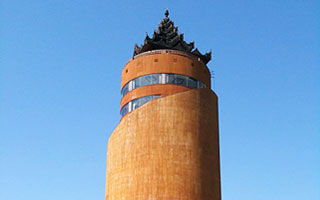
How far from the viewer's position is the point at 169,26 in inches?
1826

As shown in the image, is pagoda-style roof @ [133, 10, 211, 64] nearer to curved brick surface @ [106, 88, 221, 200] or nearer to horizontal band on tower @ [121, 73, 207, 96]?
horizontal band on tower @ [121, 73, 207, 96]

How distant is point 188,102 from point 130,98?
6414 mm

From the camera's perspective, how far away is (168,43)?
139 feet

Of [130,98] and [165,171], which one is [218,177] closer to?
[165,171]

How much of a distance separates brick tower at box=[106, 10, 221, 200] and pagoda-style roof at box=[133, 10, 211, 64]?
5.8 inches

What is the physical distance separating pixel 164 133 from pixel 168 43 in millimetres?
11817

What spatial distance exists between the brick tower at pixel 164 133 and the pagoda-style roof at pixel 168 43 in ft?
0.48

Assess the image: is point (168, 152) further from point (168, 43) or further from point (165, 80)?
point (168, 43)

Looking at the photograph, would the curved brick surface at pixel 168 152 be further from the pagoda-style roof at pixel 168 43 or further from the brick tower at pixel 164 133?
the pagoda-style roof at pixel 168 43

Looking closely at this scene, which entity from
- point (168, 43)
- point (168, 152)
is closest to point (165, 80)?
point (168, 43)

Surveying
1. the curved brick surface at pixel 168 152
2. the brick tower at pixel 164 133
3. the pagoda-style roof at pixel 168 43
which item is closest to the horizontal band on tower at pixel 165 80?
the brick tower at pixel 164 133

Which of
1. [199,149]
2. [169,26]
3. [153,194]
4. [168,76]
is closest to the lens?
[153,194]

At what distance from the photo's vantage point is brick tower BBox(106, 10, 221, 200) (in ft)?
111

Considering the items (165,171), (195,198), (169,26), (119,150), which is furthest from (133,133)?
(169,26)
